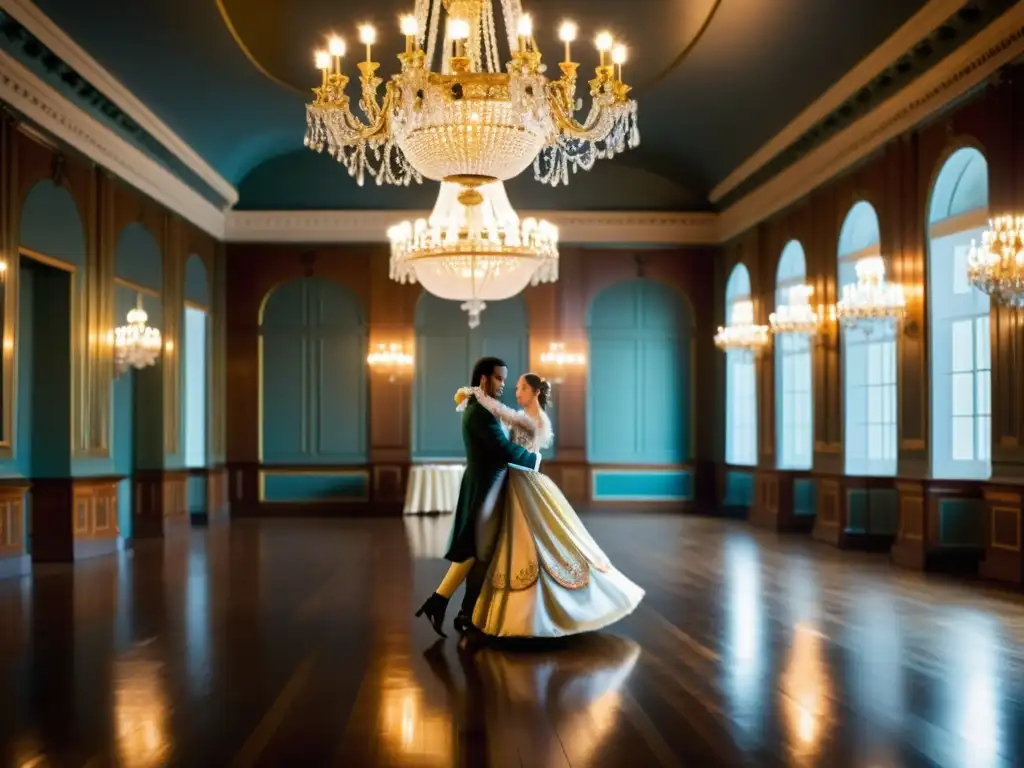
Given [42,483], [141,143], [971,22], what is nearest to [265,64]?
[141,143]

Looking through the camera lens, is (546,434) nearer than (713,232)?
Yes

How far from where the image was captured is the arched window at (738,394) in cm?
1570

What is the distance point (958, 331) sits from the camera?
1033 centimetres

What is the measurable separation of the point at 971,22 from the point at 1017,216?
1.82 metres

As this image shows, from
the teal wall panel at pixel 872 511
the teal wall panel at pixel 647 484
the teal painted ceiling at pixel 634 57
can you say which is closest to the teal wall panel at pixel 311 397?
the teal painted ceiling at pixel 634 57

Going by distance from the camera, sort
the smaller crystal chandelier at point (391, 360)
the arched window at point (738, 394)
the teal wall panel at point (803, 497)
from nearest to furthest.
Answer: the teal wall panel at point (803, 497)
the arched window at point (738, 394)
the smaller crystal chandelier at point (391, 360)

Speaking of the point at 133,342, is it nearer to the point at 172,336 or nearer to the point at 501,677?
the point at 172,336

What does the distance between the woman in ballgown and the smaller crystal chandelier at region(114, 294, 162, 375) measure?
6.60m

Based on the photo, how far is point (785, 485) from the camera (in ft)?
44.0

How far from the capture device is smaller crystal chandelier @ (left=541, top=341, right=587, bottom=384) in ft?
53.2

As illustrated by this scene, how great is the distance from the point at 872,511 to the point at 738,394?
16.6 feet

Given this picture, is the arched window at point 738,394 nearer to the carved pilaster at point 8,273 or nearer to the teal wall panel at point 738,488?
the teal wall panel at point 738,488

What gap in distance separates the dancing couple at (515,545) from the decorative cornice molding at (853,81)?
16.4ft

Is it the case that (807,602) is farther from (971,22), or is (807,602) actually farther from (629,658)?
(971,22)
